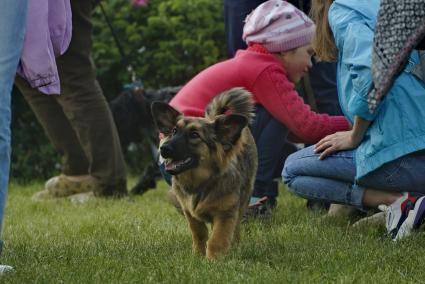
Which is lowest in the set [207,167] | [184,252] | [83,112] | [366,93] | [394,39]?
[83,112]

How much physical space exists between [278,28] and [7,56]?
7.24 feet

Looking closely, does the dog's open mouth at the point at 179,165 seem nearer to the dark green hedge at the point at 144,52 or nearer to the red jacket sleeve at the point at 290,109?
the red jacket sleeve at the point at 290,109

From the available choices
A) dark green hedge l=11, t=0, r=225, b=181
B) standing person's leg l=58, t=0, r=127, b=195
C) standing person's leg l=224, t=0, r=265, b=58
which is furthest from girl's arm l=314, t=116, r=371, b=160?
dark green hedge l=11, t=0, r=225, b=181

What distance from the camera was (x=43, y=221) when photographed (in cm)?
559

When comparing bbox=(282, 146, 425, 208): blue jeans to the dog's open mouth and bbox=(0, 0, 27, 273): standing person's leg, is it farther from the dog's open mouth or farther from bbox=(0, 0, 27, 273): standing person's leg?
bbox=(0, 0, 27, 273): standing person's leg

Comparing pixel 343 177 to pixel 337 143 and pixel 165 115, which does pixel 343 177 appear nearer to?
pixel 337 143

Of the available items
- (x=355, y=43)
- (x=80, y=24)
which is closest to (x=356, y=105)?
(x=355, y=43)

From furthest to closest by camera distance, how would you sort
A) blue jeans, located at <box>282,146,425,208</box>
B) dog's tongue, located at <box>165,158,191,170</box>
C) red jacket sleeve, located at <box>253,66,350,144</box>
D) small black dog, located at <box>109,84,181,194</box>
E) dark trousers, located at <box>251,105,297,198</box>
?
small black dog, located at <box>109,84,181,194</box>
dark trousers, located at <box>251,105,297,198</box>
red jacket sleeve, located at <box>253,66,350,144</box>
blue jeans, located at <box>282,146,425,208</box>
dog's tongue, located at <box>165,158,191,170</box>

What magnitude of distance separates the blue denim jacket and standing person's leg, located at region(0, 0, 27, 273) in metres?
1.52

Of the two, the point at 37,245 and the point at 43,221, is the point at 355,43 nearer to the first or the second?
the point at 37,245

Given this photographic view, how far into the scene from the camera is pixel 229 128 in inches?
159

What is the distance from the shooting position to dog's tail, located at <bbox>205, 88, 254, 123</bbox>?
Answer: 430cm

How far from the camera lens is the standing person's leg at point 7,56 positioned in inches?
138

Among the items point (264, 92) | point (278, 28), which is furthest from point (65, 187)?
point (278, 28)
